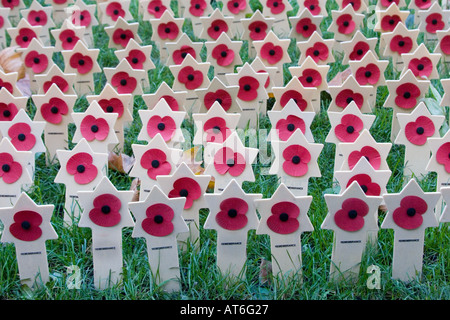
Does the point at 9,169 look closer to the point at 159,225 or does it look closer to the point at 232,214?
the point at 159,225

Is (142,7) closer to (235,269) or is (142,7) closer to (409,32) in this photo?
(409,32)

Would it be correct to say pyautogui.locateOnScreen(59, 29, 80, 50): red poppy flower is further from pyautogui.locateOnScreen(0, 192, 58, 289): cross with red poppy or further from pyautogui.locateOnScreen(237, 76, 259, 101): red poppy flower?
pyautogui.locateOnScreen(0, 192, 58, 289): cross with red poppy

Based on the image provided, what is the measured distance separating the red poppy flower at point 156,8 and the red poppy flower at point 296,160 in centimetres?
165

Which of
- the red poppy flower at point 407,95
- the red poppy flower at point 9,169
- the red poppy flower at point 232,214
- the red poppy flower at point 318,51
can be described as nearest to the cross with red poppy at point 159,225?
the red poppy flower at point 232,214

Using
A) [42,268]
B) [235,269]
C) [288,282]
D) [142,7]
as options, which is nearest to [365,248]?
[288,282]

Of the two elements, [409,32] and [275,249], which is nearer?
[275,249]

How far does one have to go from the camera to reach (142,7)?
360 centimetres

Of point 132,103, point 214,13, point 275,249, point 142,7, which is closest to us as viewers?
point 275,249

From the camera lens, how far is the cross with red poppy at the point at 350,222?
184 centimetres

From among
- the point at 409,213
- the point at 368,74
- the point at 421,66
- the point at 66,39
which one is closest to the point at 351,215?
the point at 409,213

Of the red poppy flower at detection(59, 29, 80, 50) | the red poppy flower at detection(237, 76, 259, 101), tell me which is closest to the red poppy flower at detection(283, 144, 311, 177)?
the red poppy flower at detection(237, 76, 259, 101)

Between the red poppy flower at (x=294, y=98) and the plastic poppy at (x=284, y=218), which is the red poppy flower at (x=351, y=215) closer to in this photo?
the plastic poppy at (x=284, y=218)

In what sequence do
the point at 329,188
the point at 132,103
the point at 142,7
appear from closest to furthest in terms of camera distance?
the point at 329,188
the point at 132,103
the point at 142,7

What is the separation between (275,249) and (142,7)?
2130 mm
